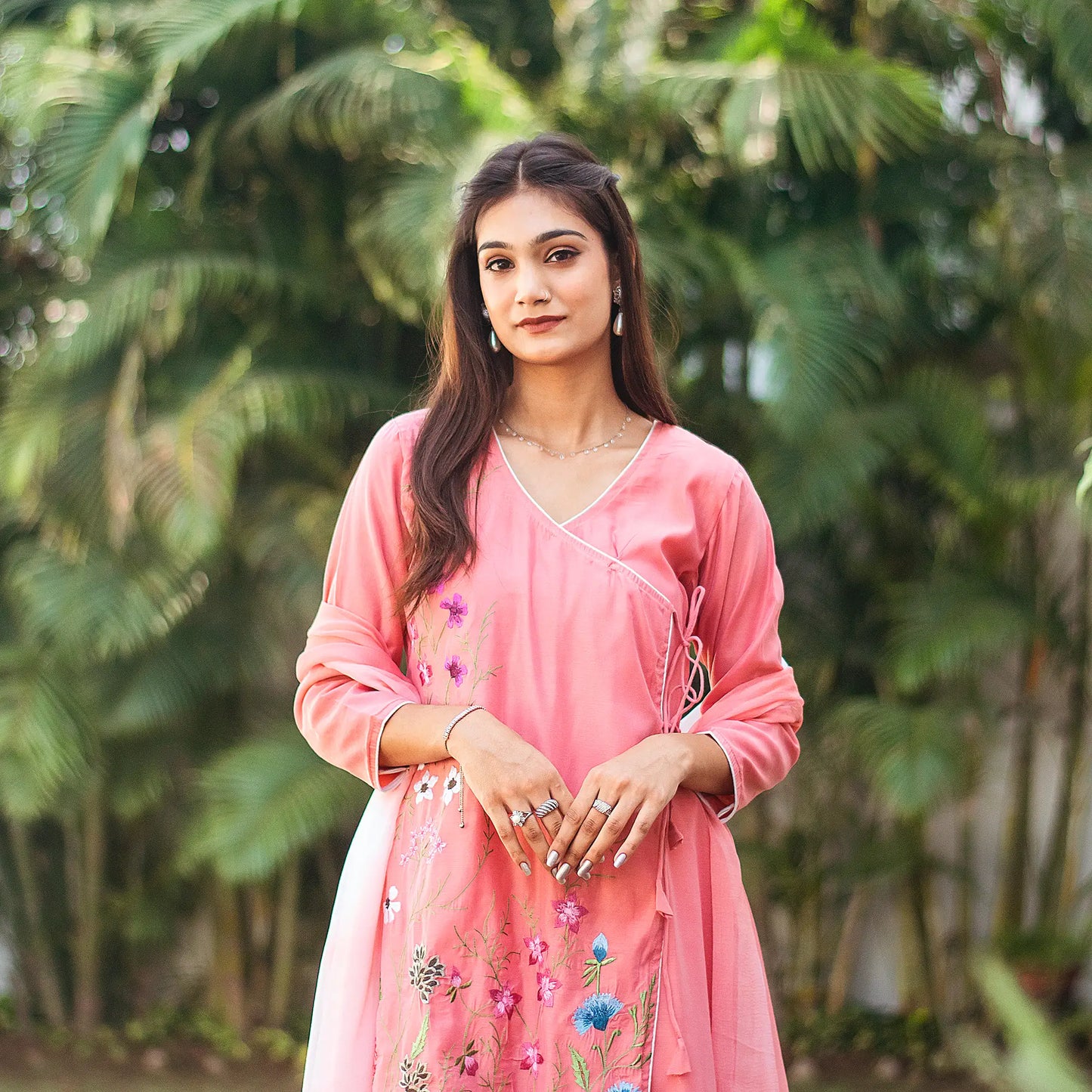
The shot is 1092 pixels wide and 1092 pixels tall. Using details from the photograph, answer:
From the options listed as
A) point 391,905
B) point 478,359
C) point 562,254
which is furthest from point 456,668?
point 562,254

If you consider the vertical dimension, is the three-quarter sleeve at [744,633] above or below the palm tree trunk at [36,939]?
above

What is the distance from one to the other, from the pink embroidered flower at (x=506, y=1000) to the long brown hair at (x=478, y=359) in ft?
1.49

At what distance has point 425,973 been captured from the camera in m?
1.57

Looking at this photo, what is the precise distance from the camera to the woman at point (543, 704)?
156cm

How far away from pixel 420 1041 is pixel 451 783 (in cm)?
29

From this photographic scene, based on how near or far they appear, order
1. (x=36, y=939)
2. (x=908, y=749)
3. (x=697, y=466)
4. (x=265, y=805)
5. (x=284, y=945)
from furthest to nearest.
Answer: (x=36, y=939) → (x=284, y=945) → (x=265, y=805) → (x=908, y=749) → (x=697, y=466)

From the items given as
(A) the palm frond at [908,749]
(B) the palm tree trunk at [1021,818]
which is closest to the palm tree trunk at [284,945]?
(A) the palm frond at [908,749]

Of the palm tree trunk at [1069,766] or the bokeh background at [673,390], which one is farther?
the palm tree trunk at [1069,766]

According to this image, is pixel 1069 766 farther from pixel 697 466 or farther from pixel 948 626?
pixel 697 466

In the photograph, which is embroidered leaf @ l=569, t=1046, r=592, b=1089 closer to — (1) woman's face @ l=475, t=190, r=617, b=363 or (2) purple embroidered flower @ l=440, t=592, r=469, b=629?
(2) purple embroidered flower @ l=440, t=592, r=469, b=629

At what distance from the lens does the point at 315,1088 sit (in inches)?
63.9

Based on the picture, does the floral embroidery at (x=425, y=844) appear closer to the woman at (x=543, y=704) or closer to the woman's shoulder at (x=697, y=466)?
the woman at (x=543, y=704)

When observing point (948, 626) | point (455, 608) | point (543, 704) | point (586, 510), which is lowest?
point (948, 626)

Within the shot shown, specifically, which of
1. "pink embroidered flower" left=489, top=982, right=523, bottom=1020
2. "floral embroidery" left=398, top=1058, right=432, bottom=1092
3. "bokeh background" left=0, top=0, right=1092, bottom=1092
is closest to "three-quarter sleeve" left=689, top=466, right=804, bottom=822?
"pink embroidered flower" left=489, top=982, right=523, bottom=1020
